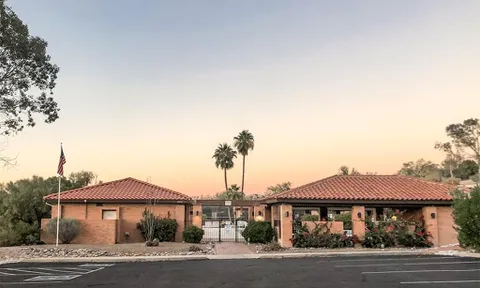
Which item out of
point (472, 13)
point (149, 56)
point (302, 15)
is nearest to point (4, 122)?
point (149, 56)

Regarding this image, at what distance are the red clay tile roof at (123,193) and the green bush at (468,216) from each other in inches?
676

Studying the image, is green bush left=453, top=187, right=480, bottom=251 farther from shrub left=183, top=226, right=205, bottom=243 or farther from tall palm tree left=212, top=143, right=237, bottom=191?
tall palm tree left=212, top=143, right=237, bottom=191

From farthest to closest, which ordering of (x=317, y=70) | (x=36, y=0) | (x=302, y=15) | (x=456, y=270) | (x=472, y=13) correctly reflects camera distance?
(x=317, y=70) → (x=302, y=15) → (x=472, y=13) → (x=36, y=0) → (x=456, y=270)

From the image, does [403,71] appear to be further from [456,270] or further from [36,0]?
[36,0]

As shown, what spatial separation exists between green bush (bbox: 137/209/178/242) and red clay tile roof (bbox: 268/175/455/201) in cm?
713

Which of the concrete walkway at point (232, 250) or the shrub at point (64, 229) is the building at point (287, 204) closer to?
the shrub at point (64, 229)

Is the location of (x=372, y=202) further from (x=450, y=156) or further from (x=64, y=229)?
(x=450, y=156)

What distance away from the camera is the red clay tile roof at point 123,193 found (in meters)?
31.4

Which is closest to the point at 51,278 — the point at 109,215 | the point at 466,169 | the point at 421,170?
the point at 109,215

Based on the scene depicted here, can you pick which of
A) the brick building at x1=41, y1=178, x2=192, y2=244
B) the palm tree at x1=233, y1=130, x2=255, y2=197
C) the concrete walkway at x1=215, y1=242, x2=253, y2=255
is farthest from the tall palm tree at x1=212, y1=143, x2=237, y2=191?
the concrete walkway at x1=215, y1=242, x2=253, y2=255

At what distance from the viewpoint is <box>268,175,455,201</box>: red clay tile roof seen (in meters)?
28.8

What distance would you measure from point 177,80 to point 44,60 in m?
9.94

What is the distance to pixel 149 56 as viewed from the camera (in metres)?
25.8

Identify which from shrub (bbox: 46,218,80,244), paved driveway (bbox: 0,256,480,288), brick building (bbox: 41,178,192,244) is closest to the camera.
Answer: paved driveway (bbox: 0,256,480,288)
